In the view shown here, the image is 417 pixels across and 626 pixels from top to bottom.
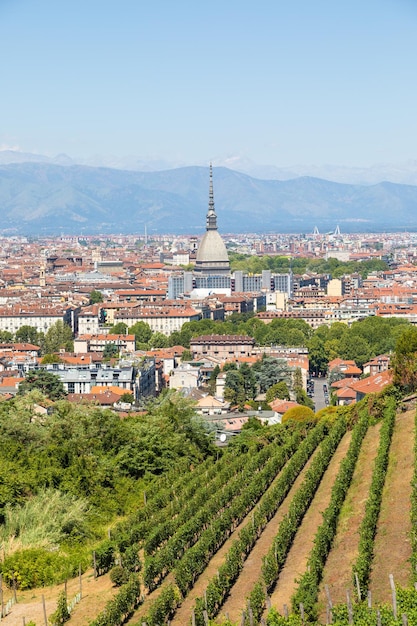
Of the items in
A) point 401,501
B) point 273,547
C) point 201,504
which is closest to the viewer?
point 273,547

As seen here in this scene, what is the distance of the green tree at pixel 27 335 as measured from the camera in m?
74.1

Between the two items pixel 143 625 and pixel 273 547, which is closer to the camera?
pixel 143 625

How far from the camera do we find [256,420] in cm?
3828

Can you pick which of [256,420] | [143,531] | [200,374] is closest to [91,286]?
[200,374]

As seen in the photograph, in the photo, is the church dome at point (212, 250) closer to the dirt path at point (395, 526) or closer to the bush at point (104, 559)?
the dirt path at point (395, 526)

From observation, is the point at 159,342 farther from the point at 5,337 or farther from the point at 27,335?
the point at 5,337

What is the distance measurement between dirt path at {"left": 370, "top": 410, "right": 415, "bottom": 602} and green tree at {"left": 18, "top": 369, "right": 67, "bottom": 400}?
21289mm

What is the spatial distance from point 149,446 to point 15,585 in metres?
9.81

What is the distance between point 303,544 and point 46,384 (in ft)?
89.8

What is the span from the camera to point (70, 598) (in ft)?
63.1

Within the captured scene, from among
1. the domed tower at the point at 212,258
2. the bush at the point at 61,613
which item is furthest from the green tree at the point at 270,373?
the domed tower at the point at 212,258

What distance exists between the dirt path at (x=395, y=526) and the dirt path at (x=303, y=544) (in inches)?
41.1

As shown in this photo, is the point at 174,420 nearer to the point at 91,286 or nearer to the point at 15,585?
the point at 15,585

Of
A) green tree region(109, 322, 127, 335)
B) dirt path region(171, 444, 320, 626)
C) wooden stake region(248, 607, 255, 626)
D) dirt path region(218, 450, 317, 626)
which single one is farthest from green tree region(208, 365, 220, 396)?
wooden stake region(248, 607, 255, 626)
